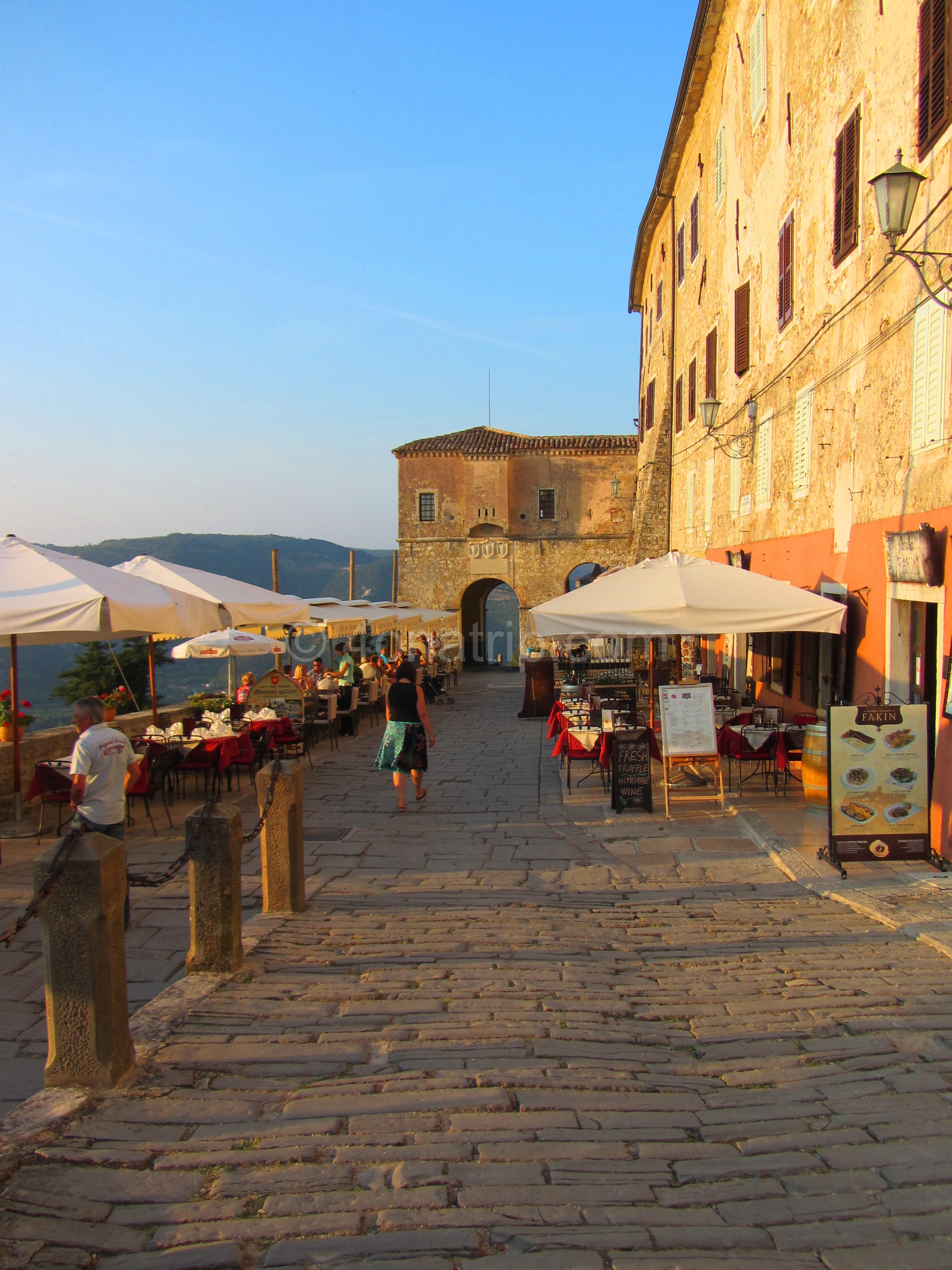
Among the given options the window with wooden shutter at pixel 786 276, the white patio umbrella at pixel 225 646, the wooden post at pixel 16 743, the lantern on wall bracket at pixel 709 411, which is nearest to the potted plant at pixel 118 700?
the white patio umbrella at pixel 225 646

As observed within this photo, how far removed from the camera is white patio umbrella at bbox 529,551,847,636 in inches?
363

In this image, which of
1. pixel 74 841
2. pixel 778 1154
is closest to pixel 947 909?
pixel 778 1154

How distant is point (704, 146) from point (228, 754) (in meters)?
16.7

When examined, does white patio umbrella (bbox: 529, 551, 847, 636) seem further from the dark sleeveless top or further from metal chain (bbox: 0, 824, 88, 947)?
metal chain (bbox: 0, 824, 88, 947)

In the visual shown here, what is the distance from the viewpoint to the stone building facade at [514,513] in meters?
38.4

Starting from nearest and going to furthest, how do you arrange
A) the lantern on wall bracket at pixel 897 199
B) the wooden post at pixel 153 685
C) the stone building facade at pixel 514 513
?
the lantern on wall bracket at pixel 897 199 → the wooden post at pixel 153 685 → the stone building facade at pixel 514 513

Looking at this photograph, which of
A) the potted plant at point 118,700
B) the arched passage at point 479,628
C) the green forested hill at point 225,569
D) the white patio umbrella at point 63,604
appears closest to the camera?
the white patio umbrella at point 63,604

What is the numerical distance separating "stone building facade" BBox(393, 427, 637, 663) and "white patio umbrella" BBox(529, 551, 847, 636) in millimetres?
27916

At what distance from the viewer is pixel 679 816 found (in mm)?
9602

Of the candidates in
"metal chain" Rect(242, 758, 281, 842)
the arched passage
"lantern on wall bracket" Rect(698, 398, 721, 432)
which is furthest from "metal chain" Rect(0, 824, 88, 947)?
the arched passage

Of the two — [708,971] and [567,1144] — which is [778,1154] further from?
[708,971]

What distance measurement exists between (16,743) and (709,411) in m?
13.0

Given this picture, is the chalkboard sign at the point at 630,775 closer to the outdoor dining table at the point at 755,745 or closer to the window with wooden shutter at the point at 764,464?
the outdoor dining table at the point at 755,745

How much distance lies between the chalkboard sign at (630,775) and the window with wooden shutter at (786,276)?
22.3ft
